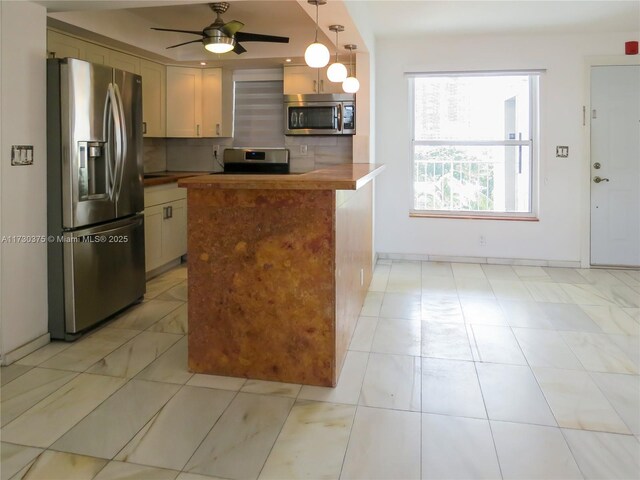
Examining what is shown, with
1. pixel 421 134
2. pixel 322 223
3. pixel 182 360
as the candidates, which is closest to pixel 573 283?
pixel 421 134

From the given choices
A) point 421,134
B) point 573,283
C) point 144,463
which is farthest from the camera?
point 421,134

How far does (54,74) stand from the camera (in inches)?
119

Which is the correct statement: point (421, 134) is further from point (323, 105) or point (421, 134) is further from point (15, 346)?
point (15, 346)

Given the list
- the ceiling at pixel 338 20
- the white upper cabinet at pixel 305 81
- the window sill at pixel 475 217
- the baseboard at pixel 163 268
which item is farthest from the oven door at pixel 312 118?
the baseboard at pixel 163 268

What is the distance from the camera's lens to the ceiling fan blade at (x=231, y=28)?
12.2 ft

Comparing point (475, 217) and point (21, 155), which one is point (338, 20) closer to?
point (21, 155)

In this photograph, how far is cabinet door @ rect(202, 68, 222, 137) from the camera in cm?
576

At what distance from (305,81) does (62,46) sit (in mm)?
2486

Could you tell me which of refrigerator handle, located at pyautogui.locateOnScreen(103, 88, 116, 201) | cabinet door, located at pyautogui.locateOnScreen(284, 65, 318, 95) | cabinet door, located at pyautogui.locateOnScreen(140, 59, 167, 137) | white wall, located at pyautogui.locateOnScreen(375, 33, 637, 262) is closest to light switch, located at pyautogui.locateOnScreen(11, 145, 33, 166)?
refrigerator handle, located at pyautogui.locateOnScreen(103, 88, 116, 201)

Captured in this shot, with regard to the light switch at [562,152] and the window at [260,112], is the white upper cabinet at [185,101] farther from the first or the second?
the light switch at [562,152]

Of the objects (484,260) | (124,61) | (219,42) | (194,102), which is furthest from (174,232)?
(484,260)

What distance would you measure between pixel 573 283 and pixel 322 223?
11.0ft

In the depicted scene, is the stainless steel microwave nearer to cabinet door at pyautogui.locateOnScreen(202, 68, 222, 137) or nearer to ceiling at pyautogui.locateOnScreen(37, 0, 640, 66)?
ceiling at pyautogui.locateOnScreen(37, 0, 640, 66)

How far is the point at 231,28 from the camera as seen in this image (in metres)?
3.76
